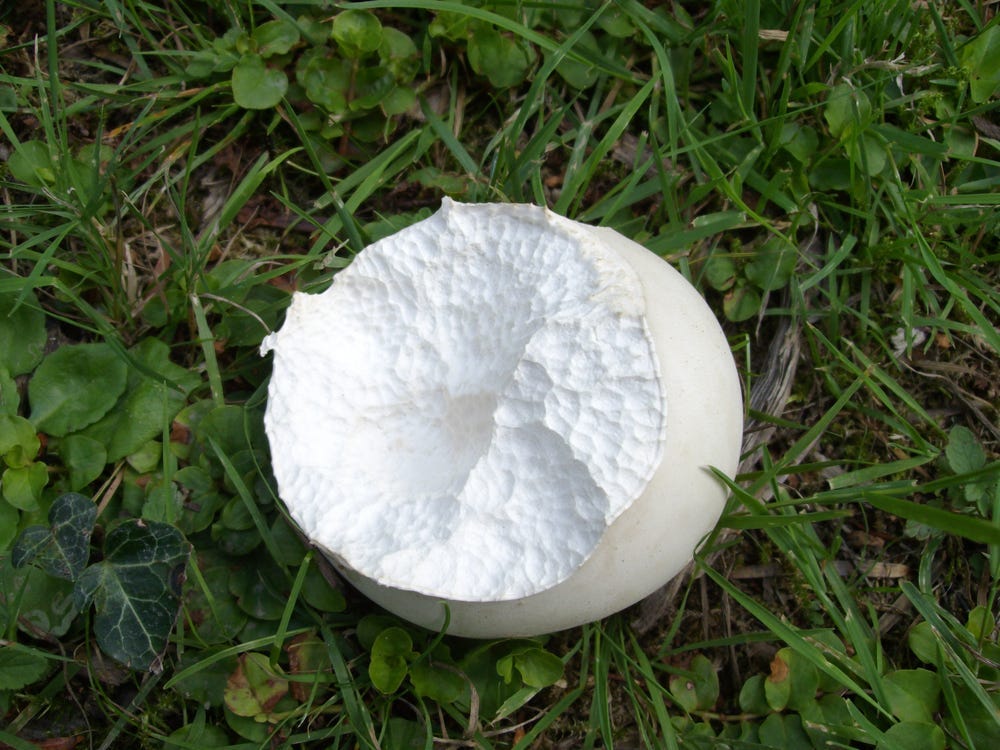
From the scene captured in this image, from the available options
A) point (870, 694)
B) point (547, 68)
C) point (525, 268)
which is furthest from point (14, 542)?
point (870, 694)

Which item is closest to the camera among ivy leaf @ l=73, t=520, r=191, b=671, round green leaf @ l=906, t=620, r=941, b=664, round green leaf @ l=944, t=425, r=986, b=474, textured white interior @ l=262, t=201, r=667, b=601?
textured white interior @ l=262, t=201, r=667, b=601

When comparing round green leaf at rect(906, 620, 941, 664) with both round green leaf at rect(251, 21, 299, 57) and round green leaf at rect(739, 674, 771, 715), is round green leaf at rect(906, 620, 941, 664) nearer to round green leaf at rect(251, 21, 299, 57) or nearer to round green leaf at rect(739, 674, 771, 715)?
round green leaf at rect(739, 674, 771, 715)

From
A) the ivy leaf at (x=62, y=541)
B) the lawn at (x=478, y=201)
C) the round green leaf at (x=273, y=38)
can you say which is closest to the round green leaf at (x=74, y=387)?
the lawn at (x=478, y=201)

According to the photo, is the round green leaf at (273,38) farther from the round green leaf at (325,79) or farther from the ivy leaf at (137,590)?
the ivy leaf at (137,590)

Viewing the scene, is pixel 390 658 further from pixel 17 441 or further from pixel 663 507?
pixel 17 441

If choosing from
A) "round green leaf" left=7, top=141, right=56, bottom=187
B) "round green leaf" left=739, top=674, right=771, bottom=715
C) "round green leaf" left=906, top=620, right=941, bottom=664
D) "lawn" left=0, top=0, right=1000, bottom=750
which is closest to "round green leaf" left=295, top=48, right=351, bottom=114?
"lawn" left=0, top=0, right=1000, bottom=750

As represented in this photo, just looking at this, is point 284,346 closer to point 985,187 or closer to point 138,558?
point 138,558

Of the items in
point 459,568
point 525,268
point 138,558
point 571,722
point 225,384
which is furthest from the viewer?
point 225,384

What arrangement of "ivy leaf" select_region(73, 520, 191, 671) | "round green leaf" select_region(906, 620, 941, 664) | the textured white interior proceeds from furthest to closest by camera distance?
"round green leaf" select_region(906, 620, 941, 664)
"ivy leaf" select_region(73, 520, 191, 671)
the textured white interior
